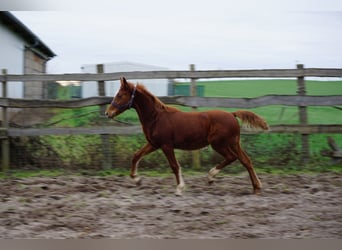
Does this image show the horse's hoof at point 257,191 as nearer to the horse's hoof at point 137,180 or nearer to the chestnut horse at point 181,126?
the chestnut horse at point 181,126

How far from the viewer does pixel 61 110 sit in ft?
22.9

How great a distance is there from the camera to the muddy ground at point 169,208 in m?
3.54

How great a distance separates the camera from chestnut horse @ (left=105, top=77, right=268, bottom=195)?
16.8 ft

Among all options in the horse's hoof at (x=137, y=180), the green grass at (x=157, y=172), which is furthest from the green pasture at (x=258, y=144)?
the horse's hoof at (x=137, y=180)

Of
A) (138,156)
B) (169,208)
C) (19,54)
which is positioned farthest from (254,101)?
(19,54)

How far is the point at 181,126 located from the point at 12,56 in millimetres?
8016

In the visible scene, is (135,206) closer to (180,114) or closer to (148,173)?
(180,114)

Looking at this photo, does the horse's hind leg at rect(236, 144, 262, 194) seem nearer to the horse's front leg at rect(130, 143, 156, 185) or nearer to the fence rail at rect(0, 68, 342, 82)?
the horse's front leg at rect(130, 143, 156, 185)

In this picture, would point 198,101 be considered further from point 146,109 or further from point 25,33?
point 25,33

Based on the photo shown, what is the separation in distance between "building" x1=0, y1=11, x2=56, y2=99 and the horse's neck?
3302mm

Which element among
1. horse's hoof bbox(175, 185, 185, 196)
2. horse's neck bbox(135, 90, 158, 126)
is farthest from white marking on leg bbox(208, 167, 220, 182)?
horse's neck bbox(135, 90, 158, 126)

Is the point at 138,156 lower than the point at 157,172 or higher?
higher

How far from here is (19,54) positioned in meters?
12.3

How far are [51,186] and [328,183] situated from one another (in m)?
3.49
